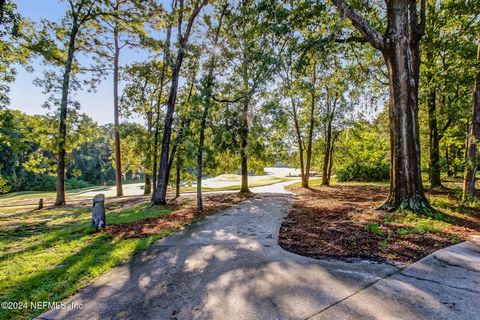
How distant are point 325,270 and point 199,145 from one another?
601 cm

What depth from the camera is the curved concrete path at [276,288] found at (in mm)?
2479

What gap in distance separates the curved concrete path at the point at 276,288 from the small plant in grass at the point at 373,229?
3.84ft

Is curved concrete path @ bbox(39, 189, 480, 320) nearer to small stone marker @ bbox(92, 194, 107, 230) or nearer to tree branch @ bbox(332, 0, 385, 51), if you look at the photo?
small stone marker @ bbox(92, 194, 107, 230)

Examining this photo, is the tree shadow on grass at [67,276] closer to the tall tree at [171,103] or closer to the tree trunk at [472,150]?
the tall tree at [171,103]

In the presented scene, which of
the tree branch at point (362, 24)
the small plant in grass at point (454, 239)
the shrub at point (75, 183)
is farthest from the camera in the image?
the shrub at point (75, 183)

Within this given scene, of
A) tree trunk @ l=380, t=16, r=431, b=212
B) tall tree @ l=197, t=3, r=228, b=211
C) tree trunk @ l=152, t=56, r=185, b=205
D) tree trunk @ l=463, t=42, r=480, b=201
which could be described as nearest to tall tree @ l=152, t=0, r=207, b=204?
tree trunk @ l=152, t=56, r=185, b=205

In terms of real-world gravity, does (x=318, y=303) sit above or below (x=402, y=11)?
below

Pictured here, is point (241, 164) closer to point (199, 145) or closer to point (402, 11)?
point (199, 145)

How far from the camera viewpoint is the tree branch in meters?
6.46

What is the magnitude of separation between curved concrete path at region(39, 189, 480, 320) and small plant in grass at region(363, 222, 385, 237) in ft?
3.84

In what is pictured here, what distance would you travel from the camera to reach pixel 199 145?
8.41m

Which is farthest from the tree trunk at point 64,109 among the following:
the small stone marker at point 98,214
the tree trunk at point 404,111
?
the tree trunk at point 404,111

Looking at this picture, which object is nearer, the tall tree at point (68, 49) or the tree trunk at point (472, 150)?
the tree trunk at point (472, 150)

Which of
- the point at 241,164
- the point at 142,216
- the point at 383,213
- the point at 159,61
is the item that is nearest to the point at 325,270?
the point at 383,213
